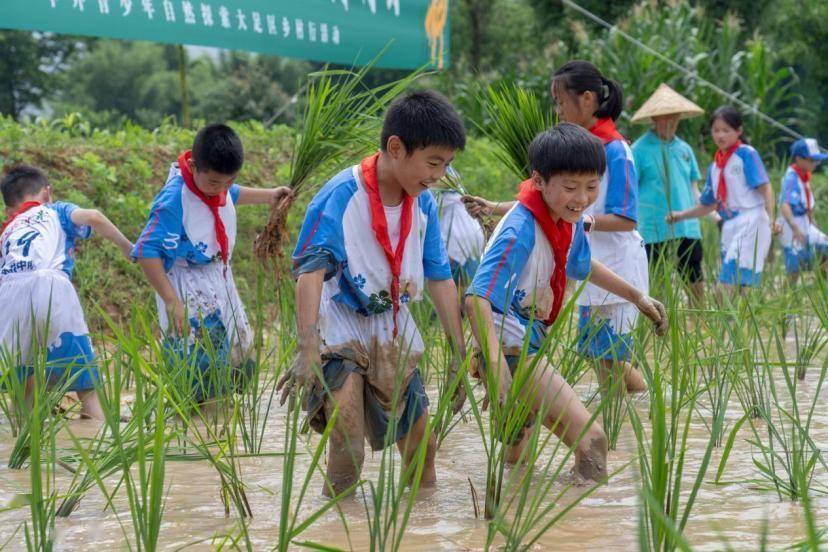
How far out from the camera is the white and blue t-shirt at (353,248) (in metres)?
3.52

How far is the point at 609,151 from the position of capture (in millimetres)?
4828

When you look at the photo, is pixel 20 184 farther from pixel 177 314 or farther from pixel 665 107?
pixel 665 107

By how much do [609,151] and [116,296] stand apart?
402 cm

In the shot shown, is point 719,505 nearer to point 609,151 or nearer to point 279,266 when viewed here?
point 609,151

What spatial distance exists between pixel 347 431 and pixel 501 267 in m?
0.68

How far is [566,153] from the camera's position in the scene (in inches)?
143

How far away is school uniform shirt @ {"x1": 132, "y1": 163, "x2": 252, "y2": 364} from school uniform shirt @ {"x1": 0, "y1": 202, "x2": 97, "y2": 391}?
434mm

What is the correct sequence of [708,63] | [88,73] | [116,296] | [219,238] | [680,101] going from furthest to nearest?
[88,73]
[708,63]
[116,296]
[680,101]
[219,238]

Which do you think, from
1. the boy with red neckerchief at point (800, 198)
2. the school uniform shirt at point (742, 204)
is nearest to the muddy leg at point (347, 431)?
the school uniform shirt at point (742, 204)

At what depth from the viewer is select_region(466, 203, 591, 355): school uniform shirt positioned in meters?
3.62

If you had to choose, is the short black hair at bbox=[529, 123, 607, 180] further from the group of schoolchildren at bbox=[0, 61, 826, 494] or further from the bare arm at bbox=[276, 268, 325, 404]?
the bare arm at bbox=[276, 268, 325, 404]

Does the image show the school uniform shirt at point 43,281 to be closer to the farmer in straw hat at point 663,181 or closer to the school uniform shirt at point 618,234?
the school uniform shirt at point 618,234

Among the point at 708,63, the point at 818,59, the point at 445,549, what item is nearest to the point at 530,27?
the point at 818,59

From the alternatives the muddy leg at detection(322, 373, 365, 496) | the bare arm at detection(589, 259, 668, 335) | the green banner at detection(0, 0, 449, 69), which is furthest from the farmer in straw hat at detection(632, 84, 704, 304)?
the muddy leg at detection(322, 373, 365, 496)
